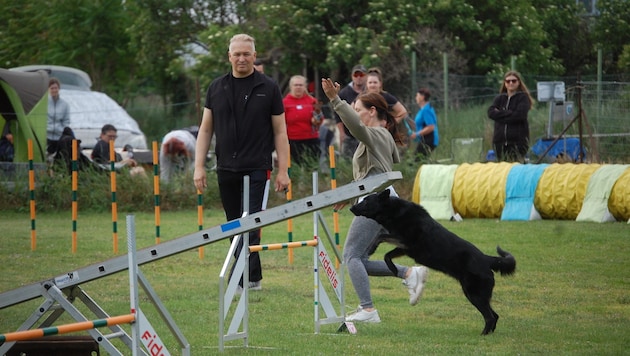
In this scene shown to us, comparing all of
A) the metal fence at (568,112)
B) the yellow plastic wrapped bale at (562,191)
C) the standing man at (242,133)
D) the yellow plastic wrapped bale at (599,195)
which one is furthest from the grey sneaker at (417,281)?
the metal fence at (568,112)

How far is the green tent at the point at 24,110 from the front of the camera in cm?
1659

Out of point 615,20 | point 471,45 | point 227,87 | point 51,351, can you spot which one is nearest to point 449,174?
point 227,87

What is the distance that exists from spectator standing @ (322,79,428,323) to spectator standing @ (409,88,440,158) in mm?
8101

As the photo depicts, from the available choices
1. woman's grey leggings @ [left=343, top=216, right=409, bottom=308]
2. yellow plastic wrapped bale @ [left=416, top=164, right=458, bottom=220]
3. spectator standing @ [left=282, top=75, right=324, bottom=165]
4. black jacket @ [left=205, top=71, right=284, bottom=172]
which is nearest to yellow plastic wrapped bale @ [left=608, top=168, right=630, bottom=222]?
yellow plastic wrapped bale @ [left=416, top=164, right=458, bottom=220]

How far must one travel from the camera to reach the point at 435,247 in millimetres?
6395

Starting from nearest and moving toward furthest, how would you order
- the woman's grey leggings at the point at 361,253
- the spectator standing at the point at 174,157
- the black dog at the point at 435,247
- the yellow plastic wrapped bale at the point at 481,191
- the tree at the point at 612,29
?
the black dog at the point at 435,247, the woman's grey leggings at the point at 361,253, the yellow plastic wrapped bale at the point at 481,191, the spectator standing at the point at 174,157, the tree at the point at 612,29

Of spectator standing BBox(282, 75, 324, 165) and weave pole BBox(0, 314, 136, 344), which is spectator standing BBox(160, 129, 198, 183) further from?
weave pole BBox(0, 314, 136, 344)

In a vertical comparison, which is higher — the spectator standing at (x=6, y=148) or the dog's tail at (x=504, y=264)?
the dog's tail at (x=504, y=264)

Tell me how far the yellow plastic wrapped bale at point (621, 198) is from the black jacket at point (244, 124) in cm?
644

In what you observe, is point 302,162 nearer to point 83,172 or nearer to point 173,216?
point 173,216

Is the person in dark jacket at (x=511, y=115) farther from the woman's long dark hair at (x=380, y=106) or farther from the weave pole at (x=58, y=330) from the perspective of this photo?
the weave pole at (x=58, y=330)

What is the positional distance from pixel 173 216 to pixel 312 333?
8412mm

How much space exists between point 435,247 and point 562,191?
7.01 m

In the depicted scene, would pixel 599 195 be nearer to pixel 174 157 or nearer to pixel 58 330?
pixel 174 157
